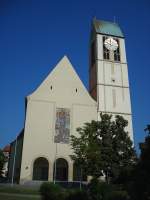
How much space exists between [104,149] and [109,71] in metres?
20.2

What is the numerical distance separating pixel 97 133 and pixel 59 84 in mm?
13900

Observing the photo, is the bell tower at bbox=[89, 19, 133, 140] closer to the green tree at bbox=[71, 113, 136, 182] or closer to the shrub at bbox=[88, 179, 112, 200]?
the green tree at bbox=[71, 113, 136, 182]

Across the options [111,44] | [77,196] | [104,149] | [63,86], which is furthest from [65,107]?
[77,196]

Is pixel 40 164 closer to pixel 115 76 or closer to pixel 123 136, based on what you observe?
pixel 123 136

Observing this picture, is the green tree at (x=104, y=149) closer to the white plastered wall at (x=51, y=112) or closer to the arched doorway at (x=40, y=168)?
the white plastered wall at (x=51, y=112)

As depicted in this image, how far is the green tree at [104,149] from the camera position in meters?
27.0

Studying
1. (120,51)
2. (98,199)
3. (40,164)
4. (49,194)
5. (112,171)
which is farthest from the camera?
(120,51)

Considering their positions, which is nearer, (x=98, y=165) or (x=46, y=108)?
(x=98, y=165)

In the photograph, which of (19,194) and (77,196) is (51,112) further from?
(77,196)

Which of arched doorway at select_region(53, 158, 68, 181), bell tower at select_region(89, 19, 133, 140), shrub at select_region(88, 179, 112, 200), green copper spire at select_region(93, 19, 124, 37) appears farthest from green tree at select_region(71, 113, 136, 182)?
green copper spire at select_region(93, 19, 124, 37)

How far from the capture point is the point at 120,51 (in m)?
47.9

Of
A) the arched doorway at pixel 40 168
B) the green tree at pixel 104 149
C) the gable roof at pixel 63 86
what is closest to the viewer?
the green tree at pixel 104 149

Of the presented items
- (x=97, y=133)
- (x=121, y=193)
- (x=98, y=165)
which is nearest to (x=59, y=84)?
(x=97, y=133)

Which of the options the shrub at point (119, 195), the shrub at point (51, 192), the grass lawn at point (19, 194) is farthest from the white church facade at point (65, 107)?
the shrub at point (119, 195)
